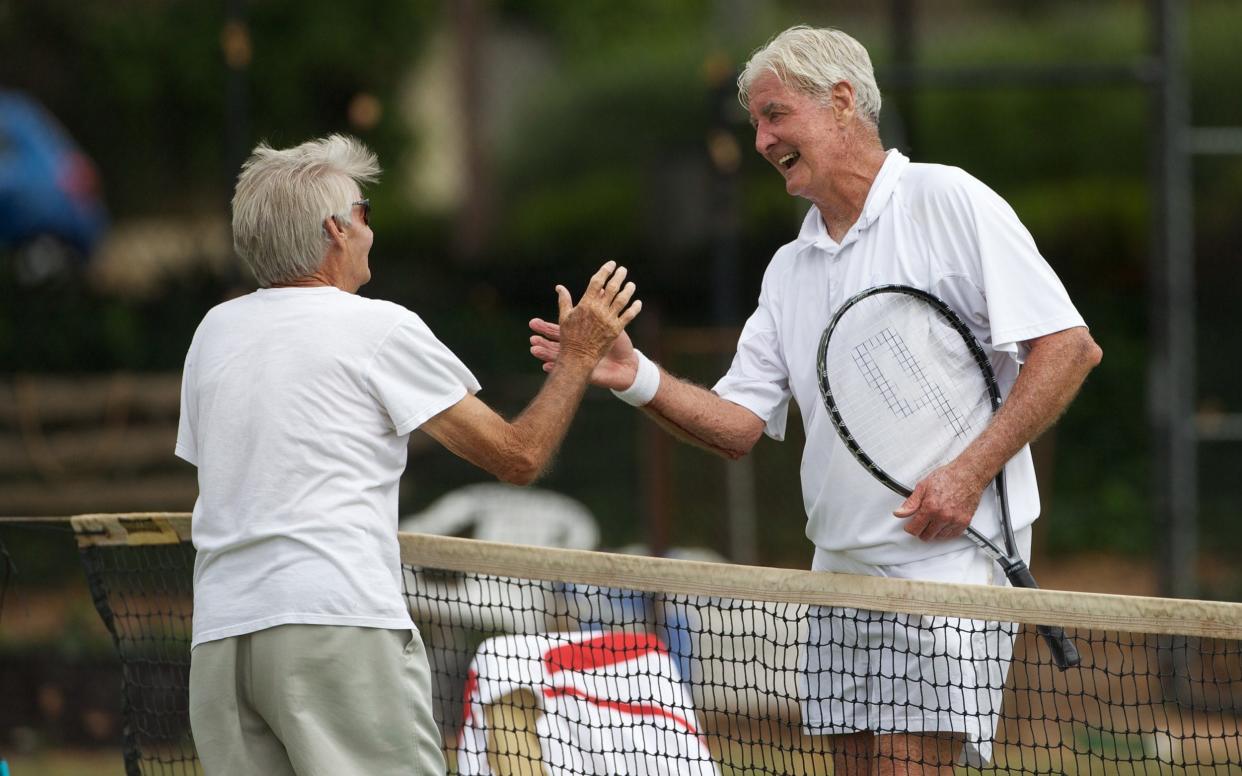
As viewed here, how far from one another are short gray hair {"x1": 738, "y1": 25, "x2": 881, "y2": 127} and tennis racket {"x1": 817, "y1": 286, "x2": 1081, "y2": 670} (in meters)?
0.48

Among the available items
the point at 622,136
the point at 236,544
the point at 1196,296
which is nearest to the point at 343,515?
the point at 236,544

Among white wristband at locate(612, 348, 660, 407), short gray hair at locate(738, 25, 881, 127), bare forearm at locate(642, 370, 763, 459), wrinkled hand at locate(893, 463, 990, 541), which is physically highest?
short gray hair at locate(738, 25, 881, 127)

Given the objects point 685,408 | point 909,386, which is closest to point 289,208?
point 685,408

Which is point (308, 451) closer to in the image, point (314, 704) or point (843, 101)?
point (314, 704)

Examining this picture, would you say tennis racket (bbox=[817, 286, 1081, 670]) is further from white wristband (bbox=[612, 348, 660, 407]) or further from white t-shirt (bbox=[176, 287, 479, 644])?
white t-shirt (bbox=[176, 287, 479, 644])

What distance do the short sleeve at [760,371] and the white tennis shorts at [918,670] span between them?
1.53 feet

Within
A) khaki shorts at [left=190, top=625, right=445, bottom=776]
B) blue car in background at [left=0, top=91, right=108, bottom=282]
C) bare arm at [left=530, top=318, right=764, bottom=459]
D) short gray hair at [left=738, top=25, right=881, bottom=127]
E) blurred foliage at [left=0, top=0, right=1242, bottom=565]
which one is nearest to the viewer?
khaki shorts at [left=190, top=625, right=445, bottom=776]

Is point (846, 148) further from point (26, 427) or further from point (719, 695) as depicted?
point (26, 427)

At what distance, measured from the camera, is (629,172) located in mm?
15906

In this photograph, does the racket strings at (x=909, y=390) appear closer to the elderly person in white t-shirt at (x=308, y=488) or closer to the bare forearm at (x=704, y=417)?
the bare forearm at (x=704, y=417)

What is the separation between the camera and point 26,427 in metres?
9.95

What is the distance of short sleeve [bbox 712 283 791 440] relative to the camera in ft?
13.7

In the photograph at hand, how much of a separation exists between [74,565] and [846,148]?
22.4ft

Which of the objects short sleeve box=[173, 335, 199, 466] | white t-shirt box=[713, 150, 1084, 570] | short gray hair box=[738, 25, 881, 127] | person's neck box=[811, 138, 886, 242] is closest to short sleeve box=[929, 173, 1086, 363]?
white t-shirt box=[713, 150, 1084, 570]
